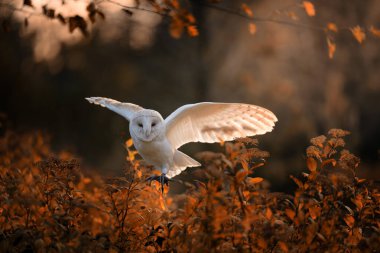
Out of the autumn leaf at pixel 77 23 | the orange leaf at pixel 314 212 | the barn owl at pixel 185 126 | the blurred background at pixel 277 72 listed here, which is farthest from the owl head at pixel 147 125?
the blurred background at pixel 277 72

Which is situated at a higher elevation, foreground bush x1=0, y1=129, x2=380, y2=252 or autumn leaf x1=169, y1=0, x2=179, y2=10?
autumn leaf x1=169, y1=0, x2=179, y2=10

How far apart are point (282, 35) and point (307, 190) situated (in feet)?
25.5

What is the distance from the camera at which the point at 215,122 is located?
353 centimetres

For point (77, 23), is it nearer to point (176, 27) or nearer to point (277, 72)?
point (176, 27)

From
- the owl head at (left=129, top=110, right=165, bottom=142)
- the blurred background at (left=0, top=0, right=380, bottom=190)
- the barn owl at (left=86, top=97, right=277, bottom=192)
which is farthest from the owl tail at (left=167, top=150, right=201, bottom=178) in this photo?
the blurred background at (left=0, top=0, right=380, bottom=190)

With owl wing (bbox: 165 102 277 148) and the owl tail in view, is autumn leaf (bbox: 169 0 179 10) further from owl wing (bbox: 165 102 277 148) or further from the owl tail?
the owl tail

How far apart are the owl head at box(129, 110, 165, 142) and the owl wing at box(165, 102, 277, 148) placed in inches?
3.8

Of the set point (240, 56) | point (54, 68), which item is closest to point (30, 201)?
point (240, 56)

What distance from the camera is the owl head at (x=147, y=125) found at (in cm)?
324

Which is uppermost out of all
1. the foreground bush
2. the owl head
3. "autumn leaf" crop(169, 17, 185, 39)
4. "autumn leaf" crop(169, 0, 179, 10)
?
"autumn leaf" crop(169, 0, 179, 10)

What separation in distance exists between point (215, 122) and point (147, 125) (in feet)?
1.73

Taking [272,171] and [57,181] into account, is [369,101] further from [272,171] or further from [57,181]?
[57,181]

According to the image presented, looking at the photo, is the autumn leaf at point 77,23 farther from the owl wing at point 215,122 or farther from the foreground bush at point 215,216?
the owl wing at point 215,122

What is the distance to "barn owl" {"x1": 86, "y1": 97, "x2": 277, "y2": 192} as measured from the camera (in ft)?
10.8
